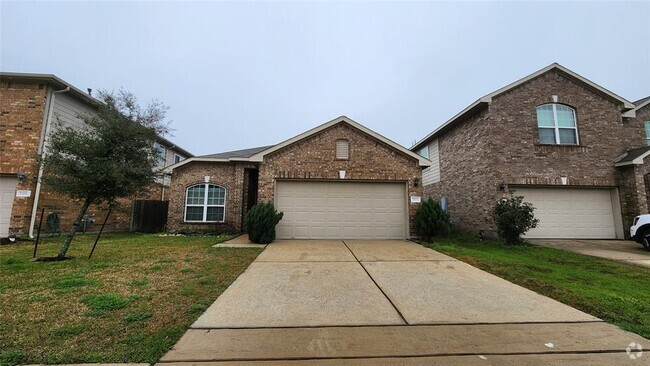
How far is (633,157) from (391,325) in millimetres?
13792

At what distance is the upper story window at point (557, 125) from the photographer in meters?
11.7

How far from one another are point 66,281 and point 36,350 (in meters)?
2.85

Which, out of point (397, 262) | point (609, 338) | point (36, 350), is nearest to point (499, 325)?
point (609, 338)

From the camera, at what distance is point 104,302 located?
382cm

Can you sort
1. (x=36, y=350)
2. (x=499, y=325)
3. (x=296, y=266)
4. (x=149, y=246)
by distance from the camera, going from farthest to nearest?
(x=149, y=246) < (x=296, y=266) < (x=499, y=325) < (x=36, y=350)

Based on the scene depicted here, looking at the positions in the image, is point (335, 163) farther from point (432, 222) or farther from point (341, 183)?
point (432, 222)

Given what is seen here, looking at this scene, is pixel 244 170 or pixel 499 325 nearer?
pixel 499 325

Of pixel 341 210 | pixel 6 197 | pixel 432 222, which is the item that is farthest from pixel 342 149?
pixel 6 197

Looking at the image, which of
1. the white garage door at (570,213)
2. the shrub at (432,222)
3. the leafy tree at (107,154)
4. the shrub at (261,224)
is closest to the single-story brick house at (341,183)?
the shrub at (432,222)

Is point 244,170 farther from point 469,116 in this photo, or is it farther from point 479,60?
point 479,60

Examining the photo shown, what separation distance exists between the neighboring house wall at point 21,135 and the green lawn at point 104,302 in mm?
4650

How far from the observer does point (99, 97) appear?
23.5ft

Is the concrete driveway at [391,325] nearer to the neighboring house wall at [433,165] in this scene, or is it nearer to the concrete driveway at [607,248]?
the concrete driveway at [607,248]

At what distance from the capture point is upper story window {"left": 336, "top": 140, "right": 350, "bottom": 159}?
37.8 ft
